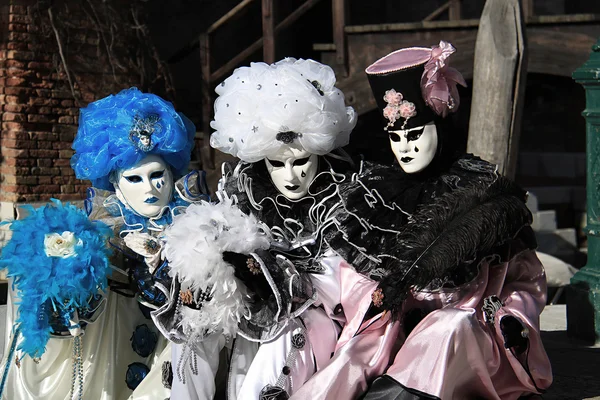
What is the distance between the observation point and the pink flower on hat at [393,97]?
4.02 meters

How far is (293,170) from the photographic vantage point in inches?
164

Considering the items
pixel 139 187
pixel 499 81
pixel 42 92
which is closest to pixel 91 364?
pixel 139 187

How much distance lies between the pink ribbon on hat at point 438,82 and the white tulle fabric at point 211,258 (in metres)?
0.89

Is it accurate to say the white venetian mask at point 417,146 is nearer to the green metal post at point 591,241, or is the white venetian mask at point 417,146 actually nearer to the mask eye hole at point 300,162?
the mask eye hole at point 300,162

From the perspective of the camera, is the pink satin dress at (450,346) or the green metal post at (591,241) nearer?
the pink satin dress at (450,346)

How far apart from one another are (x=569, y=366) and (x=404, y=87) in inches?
69.4

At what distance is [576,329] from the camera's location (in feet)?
17.3

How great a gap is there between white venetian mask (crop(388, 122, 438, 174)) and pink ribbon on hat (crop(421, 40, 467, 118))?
9cm

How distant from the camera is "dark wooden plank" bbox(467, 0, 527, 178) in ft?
21.9

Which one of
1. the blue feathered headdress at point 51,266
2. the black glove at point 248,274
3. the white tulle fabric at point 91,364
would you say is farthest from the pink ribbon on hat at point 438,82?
the white tulle fabric at point 91,364

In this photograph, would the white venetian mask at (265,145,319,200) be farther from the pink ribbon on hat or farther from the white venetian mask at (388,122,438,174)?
the pink ribbon on hat

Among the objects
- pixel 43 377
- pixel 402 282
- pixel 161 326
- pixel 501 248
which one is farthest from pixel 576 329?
pixel 43 377

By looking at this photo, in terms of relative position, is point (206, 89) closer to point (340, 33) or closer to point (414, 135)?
point (340, 33)

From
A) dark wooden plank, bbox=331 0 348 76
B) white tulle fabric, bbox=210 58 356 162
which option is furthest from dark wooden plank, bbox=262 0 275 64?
white tulle fabric, bbox=210 58 356 162
